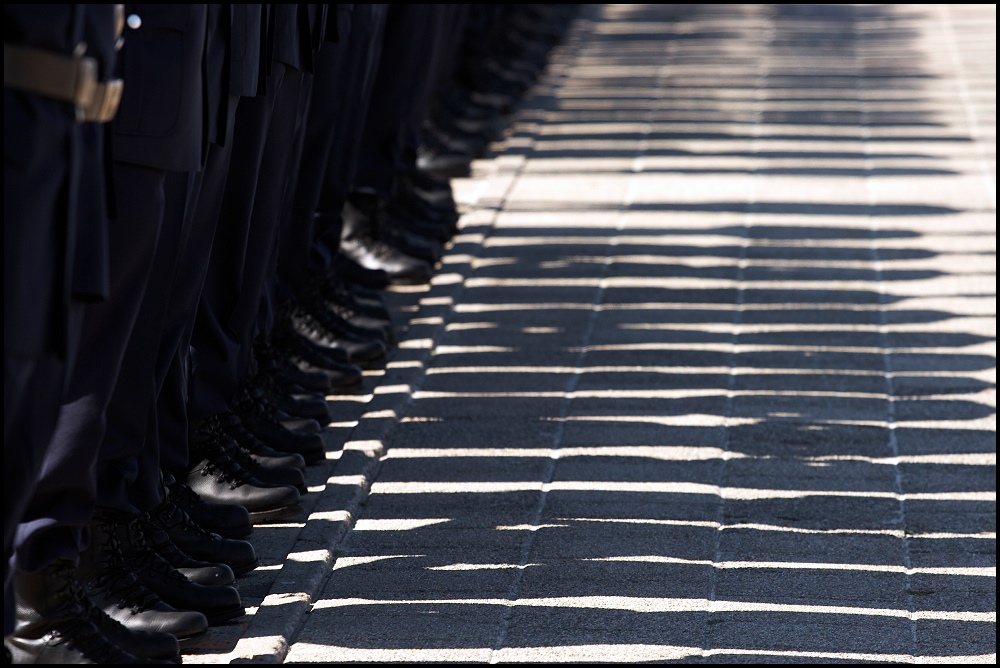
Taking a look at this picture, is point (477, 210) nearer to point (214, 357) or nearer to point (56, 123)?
point (214, 357)

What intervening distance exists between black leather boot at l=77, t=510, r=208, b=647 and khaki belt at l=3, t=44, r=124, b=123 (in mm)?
976

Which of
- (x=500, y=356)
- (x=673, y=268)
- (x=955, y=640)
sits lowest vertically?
(x=673, y=268)

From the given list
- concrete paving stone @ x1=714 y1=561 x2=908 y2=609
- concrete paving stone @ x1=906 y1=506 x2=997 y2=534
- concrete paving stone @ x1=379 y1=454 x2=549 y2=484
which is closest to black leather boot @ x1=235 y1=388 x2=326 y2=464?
concrete paving stone @ x1=379 y1=454 x2=549 y2=484

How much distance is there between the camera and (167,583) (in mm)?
3143

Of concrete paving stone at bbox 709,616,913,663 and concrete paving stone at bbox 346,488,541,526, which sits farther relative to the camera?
concrete paving stone at bbox 346,488,541,526

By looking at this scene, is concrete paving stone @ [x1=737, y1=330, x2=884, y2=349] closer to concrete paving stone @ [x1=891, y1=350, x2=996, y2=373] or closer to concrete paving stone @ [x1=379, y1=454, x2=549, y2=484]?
concrete paving stone @ [x1=891, y1=350, x2=996, y2=373]

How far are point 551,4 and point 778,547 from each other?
28.4ft

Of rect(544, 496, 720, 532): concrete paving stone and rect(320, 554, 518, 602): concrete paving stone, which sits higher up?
rect(320, 554, 518, 602): concrete paving stone

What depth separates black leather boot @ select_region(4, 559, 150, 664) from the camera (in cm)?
281

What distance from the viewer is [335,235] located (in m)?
4.95

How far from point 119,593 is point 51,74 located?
1.12 meters

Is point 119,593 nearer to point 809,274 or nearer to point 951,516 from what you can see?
point 951,516

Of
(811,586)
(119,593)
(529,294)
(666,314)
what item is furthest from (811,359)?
(119,593)

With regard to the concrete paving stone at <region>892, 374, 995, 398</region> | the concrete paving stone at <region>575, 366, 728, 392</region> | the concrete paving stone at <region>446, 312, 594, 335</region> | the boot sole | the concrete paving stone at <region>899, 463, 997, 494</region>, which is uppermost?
the concrete paving stone at <region>899, 463, 997, 494</region>
